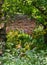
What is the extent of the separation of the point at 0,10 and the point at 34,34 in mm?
1568

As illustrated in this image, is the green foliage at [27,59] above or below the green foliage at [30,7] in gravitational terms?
below

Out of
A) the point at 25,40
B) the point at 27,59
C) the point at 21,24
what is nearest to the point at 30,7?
the point at 25,40

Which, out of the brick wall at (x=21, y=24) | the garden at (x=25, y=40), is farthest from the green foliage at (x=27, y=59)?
the brick wall at (x=21, y=24)

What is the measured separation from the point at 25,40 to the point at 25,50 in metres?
0.49

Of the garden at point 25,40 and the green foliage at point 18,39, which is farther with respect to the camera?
the green foliage at point 18,39

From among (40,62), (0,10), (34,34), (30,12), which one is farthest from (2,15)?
(40,62)

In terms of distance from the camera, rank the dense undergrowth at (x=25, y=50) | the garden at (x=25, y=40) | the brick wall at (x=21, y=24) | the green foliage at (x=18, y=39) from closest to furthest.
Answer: the dense undergrowth at (x=25, y=50)
the garden at (x=25, y=40)
the green foliage at (x=18, y=39)
the brick wall at (x=21, y=24)

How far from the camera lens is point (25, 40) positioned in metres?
8.29

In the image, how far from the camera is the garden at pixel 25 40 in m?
6.58

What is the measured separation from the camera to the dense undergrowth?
6.46 m

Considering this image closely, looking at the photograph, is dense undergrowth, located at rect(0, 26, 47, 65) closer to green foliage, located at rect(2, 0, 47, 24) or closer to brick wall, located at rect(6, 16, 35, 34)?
green foliage, located at rect(2, 0, 47, 24)

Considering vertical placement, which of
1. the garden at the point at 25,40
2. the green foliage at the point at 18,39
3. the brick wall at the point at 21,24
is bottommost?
the brick wall at the point at 21,24

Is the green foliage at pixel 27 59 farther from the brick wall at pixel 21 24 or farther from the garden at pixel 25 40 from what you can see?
the brick wall at pixel 21 24

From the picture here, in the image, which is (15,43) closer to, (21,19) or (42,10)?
(42,10)
